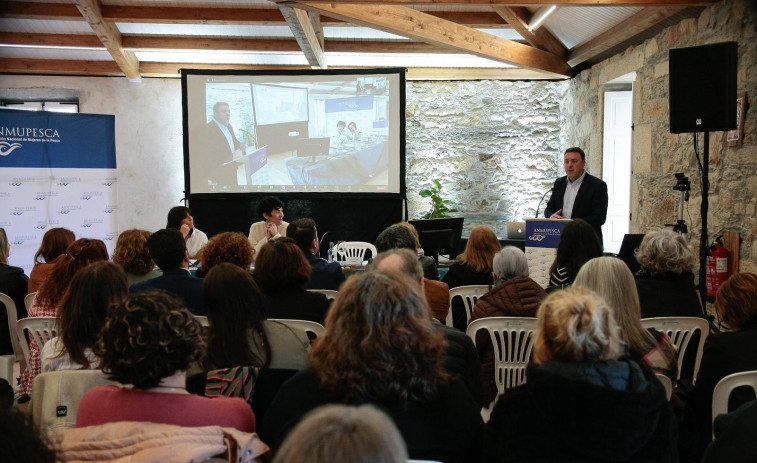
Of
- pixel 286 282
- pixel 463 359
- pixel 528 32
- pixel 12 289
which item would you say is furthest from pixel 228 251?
pixel 528 32

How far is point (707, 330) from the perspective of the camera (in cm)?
282

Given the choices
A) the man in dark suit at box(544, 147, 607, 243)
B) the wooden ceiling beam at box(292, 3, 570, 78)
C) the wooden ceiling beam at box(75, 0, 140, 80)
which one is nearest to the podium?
the man in dark suit at box(544, 147, 607, 243)

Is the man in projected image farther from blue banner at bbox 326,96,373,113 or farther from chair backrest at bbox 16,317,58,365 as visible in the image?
chair backrest at bbox 16,317,58,365

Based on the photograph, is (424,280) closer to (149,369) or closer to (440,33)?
(149,369)

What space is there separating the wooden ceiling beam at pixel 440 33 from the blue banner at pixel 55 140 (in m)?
3.60

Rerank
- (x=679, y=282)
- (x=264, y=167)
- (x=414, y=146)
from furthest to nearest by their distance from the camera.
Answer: (x=414, y=146) → (x=264, y=167) → (x=679, y=282)

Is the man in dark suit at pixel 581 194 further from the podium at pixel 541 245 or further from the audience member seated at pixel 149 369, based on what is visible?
the audience member seated at pixel 149 369

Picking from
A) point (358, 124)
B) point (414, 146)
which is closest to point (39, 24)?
point (358, 124)

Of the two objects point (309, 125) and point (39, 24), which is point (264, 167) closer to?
point (309, 125)

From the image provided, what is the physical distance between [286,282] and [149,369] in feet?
4.24

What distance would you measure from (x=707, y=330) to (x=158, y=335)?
2.38 metres

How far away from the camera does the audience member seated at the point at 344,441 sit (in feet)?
2.56

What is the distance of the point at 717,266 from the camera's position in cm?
493

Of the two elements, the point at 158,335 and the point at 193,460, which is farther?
the point at 158,335
